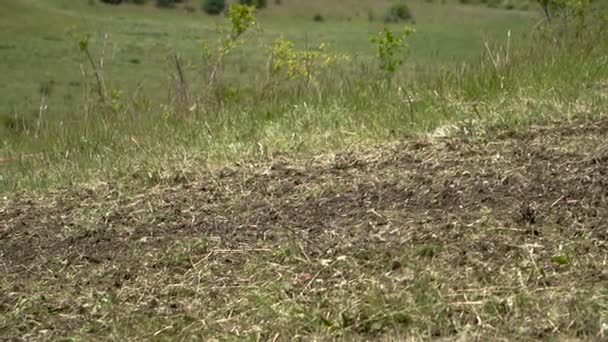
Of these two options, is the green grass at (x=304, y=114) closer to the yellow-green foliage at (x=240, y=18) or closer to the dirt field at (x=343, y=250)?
the dirt field at (x=343, y=250)

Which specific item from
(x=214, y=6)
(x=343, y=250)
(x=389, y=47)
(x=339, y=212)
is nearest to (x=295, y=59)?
(x=389, y=47)

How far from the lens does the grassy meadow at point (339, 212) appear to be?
134 inches

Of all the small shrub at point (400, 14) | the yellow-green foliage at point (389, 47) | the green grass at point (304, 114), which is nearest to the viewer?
the green grass at point (304, 114)

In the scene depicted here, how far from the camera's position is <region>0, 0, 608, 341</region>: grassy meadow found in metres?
3.39

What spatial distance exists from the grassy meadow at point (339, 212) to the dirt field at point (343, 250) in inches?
0.4

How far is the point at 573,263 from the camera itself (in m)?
3.53

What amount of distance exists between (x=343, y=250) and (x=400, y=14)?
66.1ft

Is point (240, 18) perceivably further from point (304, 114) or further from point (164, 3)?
point (164, 3)

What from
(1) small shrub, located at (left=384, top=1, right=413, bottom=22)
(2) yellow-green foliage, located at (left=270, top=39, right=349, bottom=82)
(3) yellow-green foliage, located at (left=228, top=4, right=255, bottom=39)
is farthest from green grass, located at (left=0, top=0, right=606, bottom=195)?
(1) small shrub, located at (left=384, top=1, right=413, bottom=22)

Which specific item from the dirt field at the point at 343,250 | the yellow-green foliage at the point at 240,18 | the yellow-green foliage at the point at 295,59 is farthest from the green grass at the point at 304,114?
the yellow-green foliage at the point at 240,18

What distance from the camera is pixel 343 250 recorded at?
3883 millimetres

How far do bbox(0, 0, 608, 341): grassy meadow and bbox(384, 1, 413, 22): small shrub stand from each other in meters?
15.8

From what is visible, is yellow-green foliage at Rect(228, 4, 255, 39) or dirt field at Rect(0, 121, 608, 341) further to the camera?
yellow-green foliage at Rect(228, 4, 255, 39)

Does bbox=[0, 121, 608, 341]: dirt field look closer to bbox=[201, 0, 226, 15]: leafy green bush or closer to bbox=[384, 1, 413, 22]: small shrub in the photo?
bbox=[384, 1, 413, 22]: small shrub
